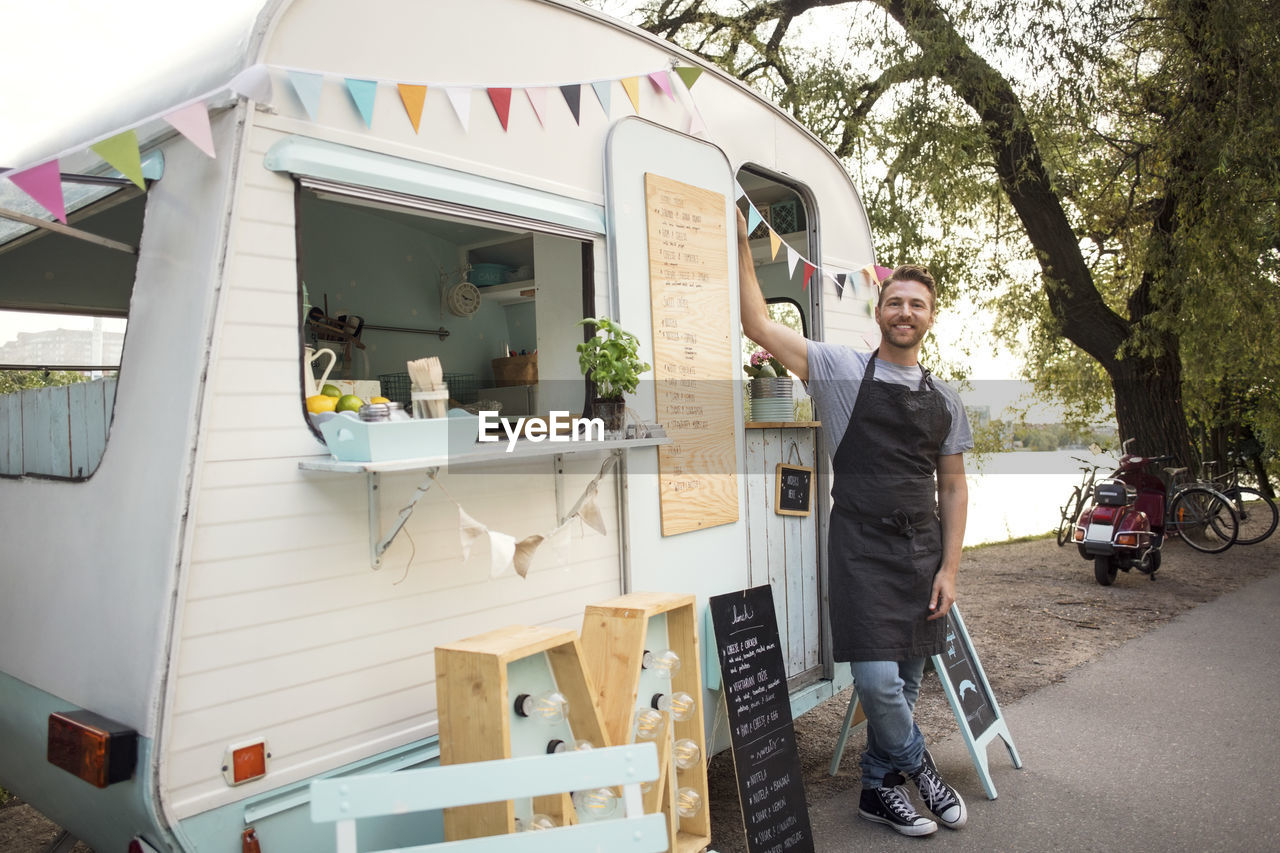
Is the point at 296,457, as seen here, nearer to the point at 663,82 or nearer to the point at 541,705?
the point at 541,705

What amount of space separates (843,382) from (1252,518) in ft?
38.3

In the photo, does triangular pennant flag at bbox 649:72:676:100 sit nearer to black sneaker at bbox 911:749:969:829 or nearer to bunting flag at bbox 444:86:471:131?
bunting flag at bbox 444:86:471:131

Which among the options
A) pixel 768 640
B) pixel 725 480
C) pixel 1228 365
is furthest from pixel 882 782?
pixel 1228 365

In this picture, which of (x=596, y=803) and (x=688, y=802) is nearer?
(x=596, y=803)

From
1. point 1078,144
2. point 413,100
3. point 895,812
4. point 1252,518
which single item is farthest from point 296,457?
point 1252,518

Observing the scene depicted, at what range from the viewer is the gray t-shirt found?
3631 mm

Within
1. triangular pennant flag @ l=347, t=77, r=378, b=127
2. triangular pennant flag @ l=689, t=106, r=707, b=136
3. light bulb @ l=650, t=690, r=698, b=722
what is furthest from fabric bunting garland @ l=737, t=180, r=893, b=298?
light bulb @ l=650, t=690, r=698, b=722

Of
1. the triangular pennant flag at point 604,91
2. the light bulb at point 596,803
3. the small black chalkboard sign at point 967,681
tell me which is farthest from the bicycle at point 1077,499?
the light bulb at point 596,803

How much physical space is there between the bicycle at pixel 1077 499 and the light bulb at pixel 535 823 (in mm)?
9588

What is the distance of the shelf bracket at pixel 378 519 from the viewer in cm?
248

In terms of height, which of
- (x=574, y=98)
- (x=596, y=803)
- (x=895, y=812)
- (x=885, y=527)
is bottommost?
(x=895, y=812)

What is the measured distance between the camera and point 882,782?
12.3 ft

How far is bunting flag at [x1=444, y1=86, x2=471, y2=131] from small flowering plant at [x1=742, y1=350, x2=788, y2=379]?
2092 mm

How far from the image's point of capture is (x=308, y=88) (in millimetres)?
2318
